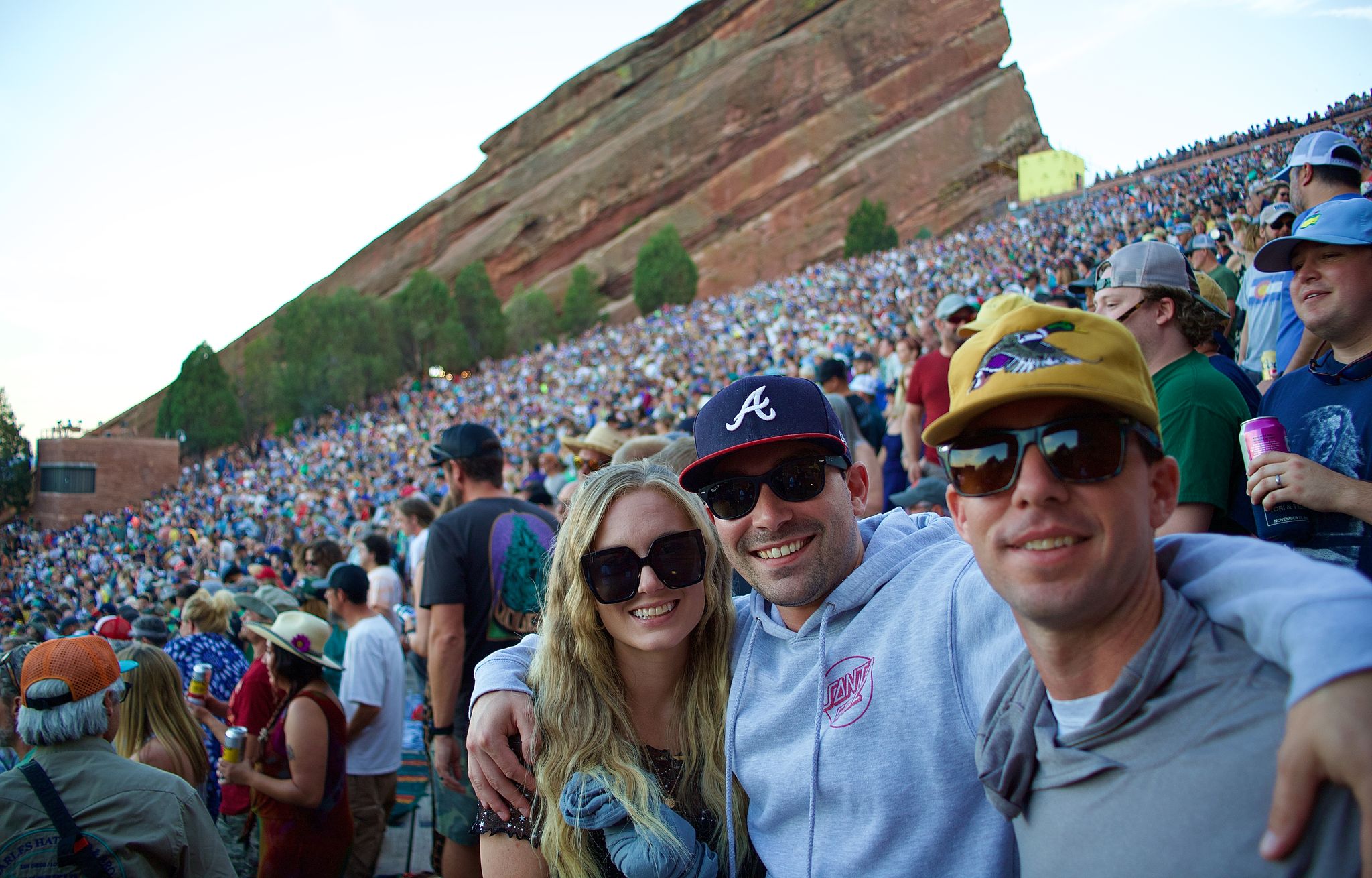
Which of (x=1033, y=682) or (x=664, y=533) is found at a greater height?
(x=664, y=533)

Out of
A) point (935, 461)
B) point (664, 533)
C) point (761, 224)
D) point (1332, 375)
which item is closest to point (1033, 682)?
point (664, 533)

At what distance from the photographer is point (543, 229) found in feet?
216

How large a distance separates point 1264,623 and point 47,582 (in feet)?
121

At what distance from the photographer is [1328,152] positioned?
348cm

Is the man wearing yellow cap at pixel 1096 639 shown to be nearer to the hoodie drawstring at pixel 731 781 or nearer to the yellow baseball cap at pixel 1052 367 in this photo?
the yellow baseball cap at pixel 1052 367

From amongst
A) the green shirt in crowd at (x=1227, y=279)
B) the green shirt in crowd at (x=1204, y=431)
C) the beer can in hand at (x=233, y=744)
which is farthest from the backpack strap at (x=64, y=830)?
the green shirt in crowd at (x=1227, y=279)

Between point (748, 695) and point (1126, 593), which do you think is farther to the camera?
point (748, 695)

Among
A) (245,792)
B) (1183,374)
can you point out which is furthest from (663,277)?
(1183,374)

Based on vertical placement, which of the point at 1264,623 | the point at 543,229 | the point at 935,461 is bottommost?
the point at 935,461

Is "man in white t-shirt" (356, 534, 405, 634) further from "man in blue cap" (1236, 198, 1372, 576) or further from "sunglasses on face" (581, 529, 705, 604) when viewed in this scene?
"man in blue cap" (1236, 198, 1372, 576)

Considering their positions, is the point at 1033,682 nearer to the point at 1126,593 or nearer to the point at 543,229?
the point at 1126,593

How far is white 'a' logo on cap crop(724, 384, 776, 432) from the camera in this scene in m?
1.93

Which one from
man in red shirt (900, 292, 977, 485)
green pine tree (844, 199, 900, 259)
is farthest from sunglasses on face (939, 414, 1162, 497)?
green pine tree (844, 199, 900, 259)

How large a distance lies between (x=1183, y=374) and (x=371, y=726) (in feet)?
13.4
